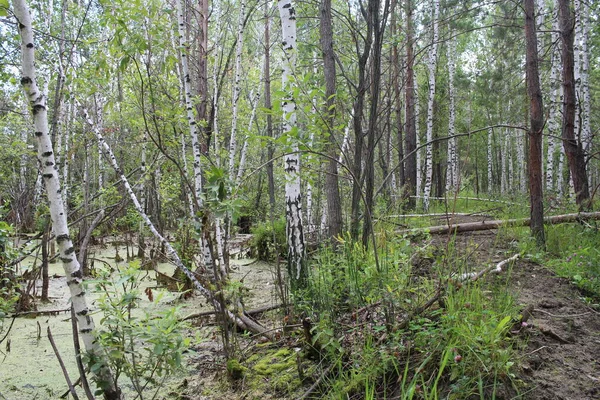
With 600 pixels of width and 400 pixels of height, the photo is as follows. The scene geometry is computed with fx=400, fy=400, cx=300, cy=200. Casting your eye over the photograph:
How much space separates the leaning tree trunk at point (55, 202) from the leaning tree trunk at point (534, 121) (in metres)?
4.30

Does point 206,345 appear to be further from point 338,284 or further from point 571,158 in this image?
point 571,158

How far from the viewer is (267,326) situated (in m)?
3.76

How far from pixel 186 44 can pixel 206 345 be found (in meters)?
3.01

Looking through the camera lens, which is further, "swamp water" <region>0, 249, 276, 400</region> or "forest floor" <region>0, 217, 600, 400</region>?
"swamp water" <region>0, 249, 276, 400</region>

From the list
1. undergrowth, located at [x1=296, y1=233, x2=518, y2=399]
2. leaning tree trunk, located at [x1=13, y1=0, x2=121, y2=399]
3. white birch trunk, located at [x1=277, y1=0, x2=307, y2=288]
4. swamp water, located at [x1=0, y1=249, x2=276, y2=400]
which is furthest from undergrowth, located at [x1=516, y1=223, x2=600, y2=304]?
leaning tree trunk, located at [x1=13, y1=0, x2=121, y2=399]

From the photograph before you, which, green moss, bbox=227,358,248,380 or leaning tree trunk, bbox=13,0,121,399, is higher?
leaning tree trunk, bbox=13,0,121,399

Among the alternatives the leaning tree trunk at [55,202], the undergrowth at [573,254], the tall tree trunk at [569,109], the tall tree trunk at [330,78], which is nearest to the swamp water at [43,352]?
the leaning tree trunk at [55,202]

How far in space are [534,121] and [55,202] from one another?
447 centimetres

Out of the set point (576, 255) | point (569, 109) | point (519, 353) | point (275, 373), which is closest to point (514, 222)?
point (576, 255)

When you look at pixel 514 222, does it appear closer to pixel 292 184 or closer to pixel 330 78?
pixel 330 78

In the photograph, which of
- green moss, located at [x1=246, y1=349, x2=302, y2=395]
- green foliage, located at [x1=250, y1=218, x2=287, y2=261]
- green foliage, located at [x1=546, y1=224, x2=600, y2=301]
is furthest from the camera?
green foliage, located at [x1=250, y1=218, x2=287, y2=261]

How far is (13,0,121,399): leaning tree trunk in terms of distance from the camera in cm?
213

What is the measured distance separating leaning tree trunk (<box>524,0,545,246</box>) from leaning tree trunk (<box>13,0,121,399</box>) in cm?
430

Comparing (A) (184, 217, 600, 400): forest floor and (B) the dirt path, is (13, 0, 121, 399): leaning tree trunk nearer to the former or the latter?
(A) (184, 217, 600, 400): forest floor
